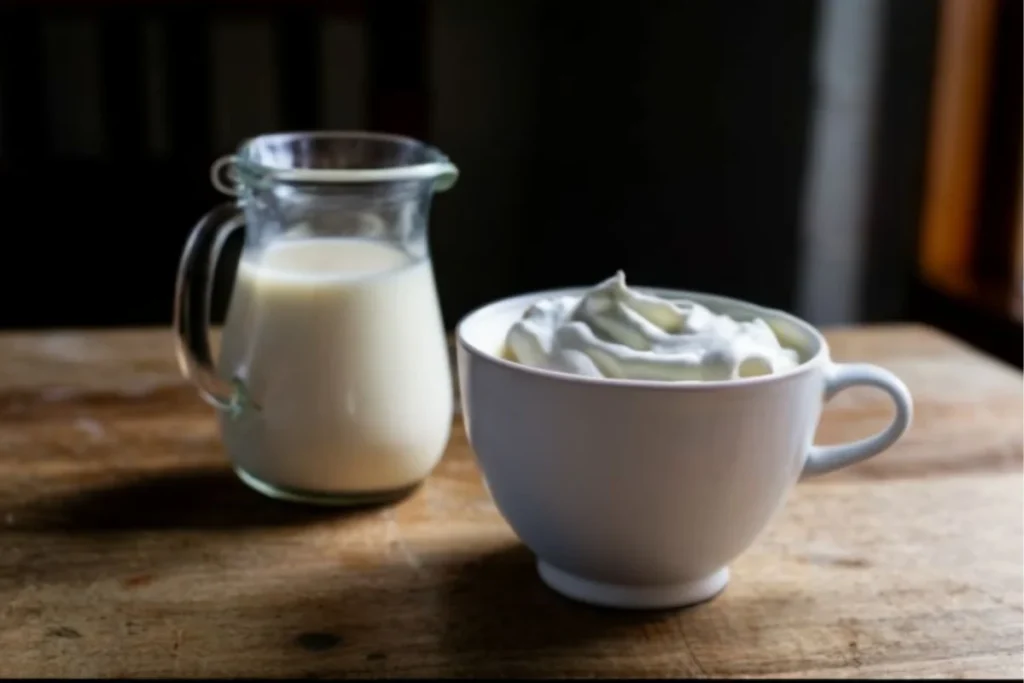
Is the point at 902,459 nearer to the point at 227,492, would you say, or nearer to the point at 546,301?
the point at 546,301

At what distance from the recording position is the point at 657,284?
1819 mm

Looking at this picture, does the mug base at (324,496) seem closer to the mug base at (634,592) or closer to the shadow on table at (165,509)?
the shadow on table at (165,509)

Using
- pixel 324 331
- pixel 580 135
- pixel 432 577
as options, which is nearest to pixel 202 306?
pixel 324 331

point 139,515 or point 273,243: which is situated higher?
point 273,243

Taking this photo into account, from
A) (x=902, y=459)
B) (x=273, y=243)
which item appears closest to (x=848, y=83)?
(x=902, y=459)

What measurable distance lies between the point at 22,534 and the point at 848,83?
125 cm

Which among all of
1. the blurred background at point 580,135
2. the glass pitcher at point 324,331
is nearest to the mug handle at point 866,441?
the glass pitcher at point 324,331

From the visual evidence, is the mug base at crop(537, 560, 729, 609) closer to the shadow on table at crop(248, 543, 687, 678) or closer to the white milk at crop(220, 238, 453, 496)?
the shadow on table at crop(248, 543, 687, 678)

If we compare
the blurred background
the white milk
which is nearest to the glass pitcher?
the white milk

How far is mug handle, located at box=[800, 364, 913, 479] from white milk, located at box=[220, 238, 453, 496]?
0.20 metres

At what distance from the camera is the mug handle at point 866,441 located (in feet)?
1.74

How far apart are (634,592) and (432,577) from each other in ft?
0.30

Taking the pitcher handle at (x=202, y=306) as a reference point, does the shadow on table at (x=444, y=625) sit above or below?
below

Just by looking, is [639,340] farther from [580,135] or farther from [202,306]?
[580,135]
